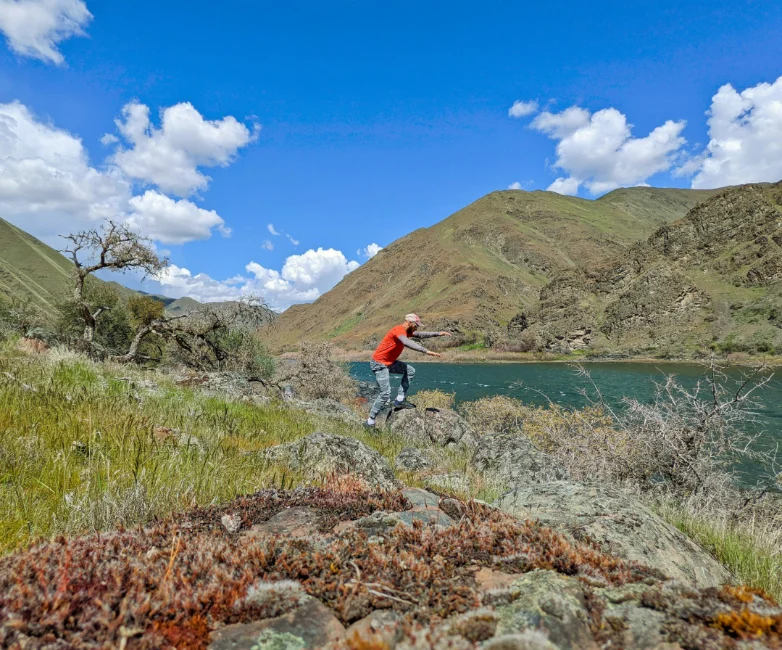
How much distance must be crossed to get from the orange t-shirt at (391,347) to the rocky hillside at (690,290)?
72.3m

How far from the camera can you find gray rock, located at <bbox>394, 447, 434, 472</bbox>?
21.4 feet

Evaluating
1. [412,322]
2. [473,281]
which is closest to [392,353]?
[412,322]

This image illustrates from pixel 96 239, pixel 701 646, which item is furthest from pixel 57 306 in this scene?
pixel 701 646

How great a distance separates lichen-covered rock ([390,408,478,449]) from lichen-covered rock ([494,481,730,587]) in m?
7.71

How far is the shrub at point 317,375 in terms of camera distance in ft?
85.1

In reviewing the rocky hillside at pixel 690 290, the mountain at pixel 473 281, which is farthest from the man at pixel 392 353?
the mountain at pixel 473 281

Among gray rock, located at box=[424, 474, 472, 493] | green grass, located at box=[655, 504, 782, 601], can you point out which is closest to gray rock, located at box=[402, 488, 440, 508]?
gray rock, located at box=[424, 474, 472, 493]

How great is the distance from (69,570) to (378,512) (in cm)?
142

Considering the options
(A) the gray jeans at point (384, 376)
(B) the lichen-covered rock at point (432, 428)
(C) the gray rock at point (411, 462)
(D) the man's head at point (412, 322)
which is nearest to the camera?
(C) the gray rock at point (411, 462)

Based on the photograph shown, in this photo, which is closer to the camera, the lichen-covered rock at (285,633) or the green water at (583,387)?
the lichen-covered rock at (285,633)

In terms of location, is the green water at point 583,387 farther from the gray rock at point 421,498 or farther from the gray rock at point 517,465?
the gray rock at point 421,498

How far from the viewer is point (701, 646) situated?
1.23 metres

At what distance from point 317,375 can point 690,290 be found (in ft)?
254

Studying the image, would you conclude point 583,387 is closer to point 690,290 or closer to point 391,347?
point 391,347
